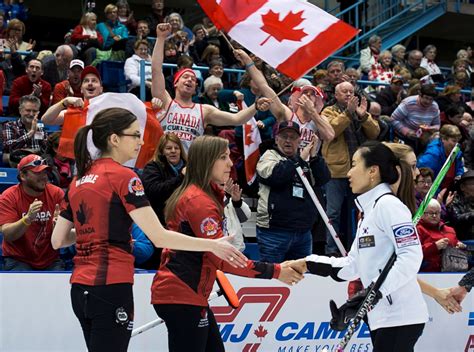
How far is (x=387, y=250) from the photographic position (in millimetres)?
5191

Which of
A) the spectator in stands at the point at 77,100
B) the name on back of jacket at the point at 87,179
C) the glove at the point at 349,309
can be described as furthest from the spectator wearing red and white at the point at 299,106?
the name on back of jacket at the point at 87,179

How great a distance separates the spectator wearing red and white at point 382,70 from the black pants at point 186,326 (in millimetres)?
10960

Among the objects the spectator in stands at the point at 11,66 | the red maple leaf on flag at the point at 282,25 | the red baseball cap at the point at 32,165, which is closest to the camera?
the red baseball cap at the point at 32,165

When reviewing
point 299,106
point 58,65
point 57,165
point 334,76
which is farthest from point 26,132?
point 334,76

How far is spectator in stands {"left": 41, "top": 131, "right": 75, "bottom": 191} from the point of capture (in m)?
9.31

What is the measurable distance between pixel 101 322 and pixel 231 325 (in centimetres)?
334

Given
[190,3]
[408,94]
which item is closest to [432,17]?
[190,3]

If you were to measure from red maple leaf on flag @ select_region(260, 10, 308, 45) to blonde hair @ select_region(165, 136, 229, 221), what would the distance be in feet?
12.0

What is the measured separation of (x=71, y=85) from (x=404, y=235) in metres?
6.81

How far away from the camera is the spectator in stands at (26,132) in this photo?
31.9 ft

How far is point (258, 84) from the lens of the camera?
9383mm

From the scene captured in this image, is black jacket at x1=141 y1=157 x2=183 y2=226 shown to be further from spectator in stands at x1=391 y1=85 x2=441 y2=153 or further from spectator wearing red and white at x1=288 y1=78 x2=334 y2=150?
spectator in stands at x1=391 y1=85 x2=441 y2=153

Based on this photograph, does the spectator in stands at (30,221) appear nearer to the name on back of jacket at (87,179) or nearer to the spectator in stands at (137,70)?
the name on back of jacket at (87,179)

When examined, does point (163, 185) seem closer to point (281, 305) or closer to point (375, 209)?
point (281, 305)
